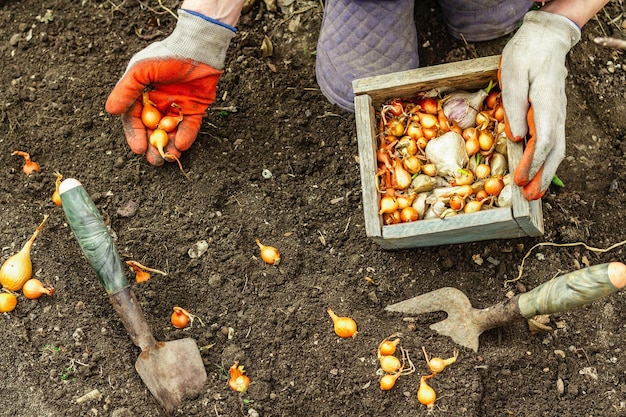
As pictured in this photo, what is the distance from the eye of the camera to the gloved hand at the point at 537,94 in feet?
5.79

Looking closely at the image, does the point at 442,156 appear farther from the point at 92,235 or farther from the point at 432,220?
the point at 92,235

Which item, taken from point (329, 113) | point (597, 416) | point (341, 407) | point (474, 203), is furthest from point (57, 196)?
point (597, 416)

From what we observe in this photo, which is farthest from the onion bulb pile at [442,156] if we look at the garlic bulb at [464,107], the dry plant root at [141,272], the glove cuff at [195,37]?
the dry plant root at [141,272]

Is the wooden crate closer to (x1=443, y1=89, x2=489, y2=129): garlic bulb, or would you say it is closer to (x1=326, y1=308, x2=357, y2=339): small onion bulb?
(x1=443, y1=89, x2=489, y2=129): garlic bulb

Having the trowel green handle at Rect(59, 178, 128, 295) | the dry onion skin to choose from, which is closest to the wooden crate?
the trowel green handle at Rect(59, 178, 128, 295)

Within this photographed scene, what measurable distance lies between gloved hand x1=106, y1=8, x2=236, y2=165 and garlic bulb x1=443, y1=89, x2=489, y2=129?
0.69 m

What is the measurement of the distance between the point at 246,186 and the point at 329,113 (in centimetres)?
36

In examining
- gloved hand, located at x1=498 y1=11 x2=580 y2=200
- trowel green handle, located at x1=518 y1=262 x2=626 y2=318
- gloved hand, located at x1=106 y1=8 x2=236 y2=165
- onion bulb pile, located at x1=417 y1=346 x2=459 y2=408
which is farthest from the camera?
gloved hand, located at x1=106 y1=8 x2=236 y2=165

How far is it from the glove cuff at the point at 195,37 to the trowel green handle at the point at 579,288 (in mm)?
1159

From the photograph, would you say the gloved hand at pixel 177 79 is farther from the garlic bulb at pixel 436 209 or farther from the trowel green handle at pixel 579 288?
the trowel green handle at pixel 579 288

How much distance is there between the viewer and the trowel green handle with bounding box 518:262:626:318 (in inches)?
58.9

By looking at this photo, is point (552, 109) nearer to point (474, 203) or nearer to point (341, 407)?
point (474, 203)

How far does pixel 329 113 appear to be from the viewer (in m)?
2.32

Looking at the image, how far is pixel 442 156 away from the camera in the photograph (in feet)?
6.41
